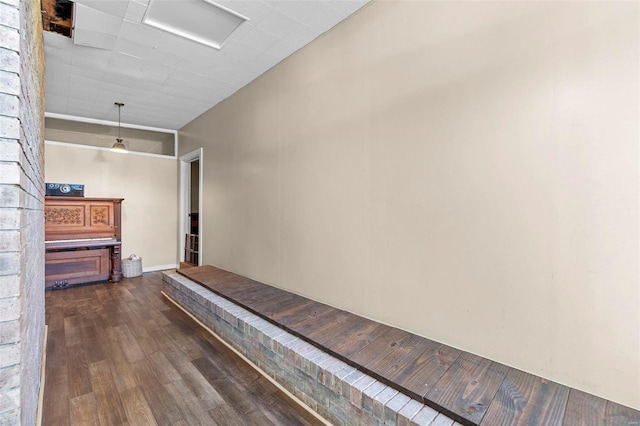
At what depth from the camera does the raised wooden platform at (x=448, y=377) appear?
1.25 meters

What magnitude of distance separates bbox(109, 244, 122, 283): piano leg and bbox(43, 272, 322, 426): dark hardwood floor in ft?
4.46

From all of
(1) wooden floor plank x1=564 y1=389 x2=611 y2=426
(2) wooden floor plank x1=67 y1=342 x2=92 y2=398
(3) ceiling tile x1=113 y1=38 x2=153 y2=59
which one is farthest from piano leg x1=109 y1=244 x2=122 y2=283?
(1) wooden floor plank x1=564 y1=389 x2=611 y2=426

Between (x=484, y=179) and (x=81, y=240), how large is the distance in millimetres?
5627

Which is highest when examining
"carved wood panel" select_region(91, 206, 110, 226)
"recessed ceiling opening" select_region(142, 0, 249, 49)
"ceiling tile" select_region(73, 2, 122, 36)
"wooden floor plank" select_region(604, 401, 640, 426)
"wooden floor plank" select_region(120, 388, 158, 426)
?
"recessed ceiling opening" select_region(142, 0, 249, 49)

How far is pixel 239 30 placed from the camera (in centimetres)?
260

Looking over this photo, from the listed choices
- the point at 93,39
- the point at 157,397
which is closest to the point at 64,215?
the point at 93,39

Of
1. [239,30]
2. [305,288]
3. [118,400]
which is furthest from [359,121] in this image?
[118,400]

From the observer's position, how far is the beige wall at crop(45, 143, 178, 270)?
4867 mm

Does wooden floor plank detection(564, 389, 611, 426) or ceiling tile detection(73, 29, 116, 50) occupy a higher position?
ceiling tile detection(73, 29, 116, 50)

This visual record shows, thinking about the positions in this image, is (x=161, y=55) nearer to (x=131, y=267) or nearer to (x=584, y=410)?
(x=131, y=267)

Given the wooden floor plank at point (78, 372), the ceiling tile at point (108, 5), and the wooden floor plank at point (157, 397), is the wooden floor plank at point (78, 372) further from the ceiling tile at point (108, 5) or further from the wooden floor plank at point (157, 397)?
the ceiling tile at point (108, 5)

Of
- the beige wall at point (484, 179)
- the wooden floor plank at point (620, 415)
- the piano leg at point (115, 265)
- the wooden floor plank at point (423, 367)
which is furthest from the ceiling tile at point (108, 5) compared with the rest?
the wooden floor plank at point (620, 415)

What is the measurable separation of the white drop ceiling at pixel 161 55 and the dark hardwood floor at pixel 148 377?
2.84 meters

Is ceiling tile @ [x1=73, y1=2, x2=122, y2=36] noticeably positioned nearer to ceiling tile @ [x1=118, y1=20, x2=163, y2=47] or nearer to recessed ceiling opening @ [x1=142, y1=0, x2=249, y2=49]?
ceiling tile @ [x1=118, y1=20, x2=163, y2=47]
